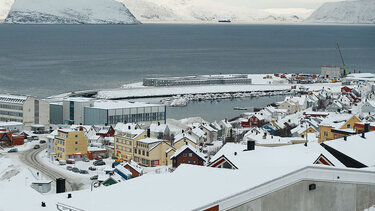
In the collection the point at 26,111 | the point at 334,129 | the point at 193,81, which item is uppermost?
the point at 193,81

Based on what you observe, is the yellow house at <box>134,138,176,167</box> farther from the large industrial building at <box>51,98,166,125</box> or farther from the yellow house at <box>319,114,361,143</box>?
the large industrial building at <box>51,98,166,125</box>

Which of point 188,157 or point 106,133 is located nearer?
point 188,157

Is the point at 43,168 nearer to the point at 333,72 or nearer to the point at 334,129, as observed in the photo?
the point at 334,129

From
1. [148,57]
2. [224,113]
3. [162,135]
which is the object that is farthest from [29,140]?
[148,57]

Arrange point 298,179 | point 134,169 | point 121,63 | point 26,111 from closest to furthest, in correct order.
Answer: point 298,179 → point 134,169 → point 26,111 → point 121,63

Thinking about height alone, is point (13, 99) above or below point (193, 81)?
below

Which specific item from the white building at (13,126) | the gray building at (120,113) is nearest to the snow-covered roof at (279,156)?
the white building at (13,126)

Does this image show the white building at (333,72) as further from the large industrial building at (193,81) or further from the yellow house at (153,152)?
the yellow house at (153,152)

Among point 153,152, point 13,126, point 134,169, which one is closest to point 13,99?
point 13,126
